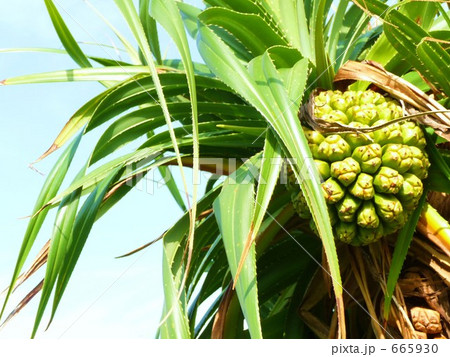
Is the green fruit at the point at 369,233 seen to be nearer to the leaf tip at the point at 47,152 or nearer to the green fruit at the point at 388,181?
the green fruit at the point at 388,181

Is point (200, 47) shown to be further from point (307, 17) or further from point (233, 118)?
point (307, 17)

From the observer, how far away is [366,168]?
4.31ft

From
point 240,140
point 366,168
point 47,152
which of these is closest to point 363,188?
point 366,168

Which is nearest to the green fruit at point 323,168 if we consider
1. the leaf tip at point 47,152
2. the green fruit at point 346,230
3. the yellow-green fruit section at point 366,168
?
the yellow-green fruit section at point 366,168

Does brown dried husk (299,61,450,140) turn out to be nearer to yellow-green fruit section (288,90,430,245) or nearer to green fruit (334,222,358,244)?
yellow-green fruit section (288,90,430,245)

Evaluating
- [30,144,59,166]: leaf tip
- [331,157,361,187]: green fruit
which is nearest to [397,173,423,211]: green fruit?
[331,157,361,187]: green fruit

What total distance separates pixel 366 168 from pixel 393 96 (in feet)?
0.68

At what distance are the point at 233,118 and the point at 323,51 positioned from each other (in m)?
0.27

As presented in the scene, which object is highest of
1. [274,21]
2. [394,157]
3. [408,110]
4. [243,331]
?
[274,21]

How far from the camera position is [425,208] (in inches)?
57.5

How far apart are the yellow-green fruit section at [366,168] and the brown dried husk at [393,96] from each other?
0.06ft

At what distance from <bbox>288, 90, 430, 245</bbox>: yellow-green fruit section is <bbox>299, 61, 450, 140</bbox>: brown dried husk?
2cm

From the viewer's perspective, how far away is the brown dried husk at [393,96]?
1329mm

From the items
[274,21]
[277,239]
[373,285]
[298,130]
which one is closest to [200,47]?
[274,21]
